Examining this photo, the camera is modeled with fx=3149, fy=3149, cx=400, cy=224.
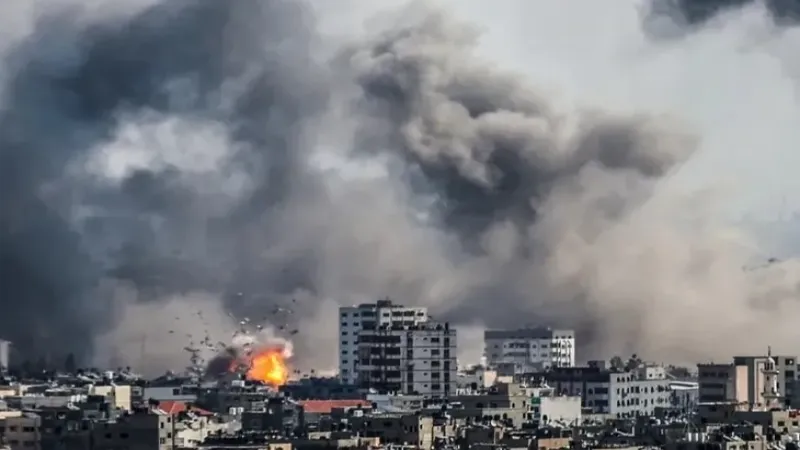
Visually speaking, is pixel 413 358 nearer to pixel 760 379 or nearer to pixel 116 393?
pixel 760 379

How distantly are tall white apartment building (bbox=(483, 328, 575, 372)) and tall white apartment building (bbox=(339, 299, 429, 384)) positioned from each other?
23.9ft

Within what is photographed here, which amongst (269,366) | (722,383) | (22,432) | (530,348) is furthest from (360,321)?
(22,432)

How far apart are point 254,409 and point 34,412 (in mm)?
13862

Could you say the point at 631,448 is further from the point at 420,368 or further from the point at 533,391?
the point at 420,368

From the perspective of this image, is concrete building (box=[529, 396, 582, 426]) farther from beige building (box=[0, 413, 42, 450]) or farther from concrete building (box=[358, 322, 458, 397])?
beige building (box=[0, 413, 42, 450])

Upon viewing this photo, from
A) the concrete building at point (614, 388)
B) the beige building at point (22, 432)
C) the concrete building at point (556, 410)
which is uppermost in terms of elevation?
the concrete building at point (614, 388)

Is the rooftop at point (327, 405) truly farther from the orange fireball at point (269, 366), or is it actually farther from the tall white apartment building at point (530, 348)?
the tall white apartment building at point (530, 348)

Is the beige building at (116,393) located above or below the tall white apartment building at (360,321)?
below

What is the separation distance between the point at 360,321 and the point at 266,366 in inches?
195

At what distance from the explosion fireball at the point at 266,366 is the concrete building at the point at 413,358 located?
2.79 meters

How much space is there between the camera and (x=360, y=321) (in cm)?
10450

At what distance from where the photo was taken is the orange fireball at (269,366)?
99125 mm

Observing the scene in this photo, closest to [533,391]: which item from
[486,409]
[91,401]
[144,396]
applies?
[486,409]

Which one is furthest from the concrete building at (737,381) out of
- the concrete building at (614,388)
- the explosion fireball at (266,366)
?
the explosion fireball at (266,366)
